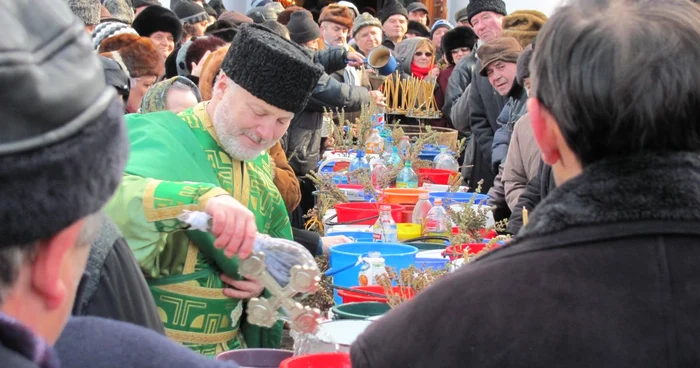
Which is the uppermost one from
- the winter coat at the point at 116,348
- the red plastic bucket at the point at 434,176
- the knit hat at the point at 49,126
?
the knit hat at the point at 49,126

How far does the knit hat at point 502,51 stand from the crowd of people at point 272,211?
3850 millimetres

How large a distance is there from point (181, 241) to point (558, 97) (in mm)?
1487

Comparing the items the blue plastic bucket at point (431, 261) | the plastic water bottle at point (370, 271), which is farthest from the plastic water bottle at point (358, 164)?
the plastic water bottle at point (370, 271)

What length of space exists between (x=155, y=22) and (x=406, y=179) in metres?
4.41

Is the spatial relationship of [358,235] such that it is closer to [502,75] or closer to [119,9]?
[502,75]

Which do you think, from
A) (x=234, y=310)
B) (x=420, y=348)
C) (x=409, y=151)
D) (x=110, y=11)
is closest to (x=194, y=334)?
(x=234, y=310)

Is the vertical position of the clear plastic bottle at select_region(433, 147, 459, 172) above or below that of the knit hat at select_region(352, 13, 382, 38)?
above

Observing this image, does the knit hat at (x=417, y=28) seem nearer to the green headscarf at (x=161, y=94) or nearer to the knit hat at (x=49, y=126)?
the green headscarf at (x=161, y=94)

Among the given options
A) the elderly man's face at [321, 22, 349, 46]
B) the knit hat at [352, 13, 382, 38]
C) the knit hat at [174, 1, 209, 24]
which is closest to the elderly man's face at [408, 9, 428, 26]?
the knit hat at [352, 13, 382, 38]

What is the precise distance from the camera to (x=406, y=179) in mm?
5727

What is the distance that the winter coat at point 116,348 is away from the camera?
1.20m

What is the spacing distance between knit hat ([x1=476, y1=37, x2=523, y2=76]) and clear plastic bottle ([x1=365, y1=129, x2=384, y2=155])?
0.96m

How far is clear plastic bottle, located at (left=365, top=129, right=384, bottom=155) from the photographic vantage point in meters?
6.71

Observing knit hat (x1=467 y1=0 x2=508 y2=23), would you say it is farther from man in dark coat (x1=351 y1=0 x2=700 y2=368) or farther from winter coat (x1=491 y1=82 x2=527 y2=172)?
man in dark coat (x1=351 y1=0 x2=700 y2=368)
